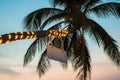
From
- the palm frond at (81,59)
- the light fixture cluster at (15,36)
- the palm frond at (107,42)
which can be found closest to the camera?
the light fixture cluster at (15,36)

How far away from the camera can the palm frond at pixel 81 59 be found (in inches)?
515

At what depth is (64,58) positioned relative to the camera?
8.28m

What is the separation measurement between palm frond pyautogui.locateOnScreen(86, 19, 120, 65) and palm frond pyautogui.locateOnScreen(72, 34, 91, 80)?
0.85m

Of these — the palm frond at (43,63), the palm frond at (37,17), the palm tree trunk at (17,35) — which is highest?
the palm tree trunk at (17,35)

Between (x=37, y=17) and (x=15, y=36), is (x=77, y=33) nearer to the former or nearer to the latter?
(x=37, y=17)

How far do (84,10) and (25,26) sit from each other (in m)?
2.37

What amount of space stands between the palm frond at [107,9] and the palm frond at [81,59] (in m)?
1.11

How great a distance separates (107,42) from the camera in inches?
478

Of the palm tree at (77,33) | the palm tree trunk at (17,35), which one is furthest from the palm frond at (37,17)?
the palm tree trunk at (17,35)

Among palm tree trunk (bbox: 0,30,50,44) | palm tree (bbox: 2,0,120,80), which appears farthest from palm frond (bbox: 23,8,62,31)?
palm tree trunk (bbox: 0,30,50,44)

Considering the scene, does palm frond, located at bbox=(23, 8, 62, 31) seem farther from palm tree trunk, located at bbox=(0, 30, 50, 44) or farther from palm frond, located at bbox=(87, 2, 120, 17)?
palm tree trunk, located at bbox=(0, 30, 50, 44)

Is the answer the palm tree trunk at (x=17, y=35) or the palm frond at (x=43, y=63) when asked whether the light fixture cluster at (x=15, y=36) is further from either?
the palm frond at (x=43, y=63)

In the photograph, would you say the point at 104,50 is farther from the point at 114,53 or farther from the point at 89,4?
the point at 89,4

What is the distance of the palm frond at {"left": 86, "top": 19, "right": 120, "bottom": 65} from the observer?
1215 centimetres
